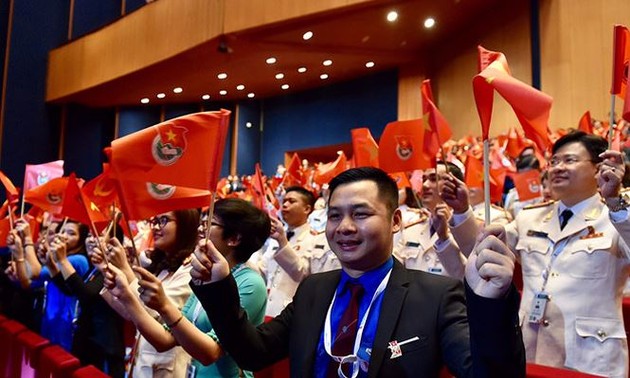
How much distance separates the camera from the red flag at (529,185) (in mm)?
3420

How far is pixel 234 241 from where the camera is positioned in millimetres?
1696

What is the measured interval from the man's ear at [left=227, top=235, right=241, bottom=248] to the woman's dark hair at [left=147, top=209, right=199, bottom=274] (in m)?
0.33

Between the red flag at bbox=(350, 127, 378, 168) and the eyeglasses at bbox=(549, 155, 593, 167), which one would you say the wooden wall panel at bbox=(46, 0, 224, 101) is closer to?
the red flag at bbox=(350, 127, 378, 168)

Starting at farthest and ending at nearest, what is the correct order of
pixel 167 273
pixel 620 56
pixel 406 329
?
pixel 167 273 → pixel 620 56 → pixel 406 329

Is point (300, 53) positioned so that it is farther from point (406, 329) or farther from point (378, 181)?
point (406, 329)

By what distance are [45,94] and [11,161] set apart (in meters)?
1.42

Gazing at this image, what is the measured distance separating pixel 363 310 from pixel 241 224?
64 centimetres

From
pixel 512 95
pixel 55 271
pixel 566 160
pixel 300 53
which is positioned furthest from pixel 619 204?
pixel 300 53

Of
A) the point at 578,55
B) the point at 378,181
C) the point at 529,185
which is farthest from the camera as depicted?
the point at 578,55

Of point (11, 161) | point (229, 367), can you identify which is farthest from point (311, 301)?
point (11, 161)

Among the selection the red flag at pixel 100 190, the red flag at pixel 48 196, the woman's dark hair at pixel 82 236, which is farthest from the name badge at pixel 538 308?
the red flag at pixel 48 196

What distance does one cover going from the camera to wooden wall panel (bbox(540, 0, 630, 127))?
597 cm

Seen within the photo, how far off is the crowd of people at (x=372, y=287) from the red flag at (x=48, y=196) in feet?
0.57

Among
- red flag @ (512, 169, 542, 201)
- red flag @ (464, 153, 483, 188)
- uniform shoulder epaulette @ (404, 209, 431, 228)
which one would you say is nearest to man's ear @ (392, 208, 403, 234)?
uniform shoulder epaulette @ (404, 209, 431, 228)
